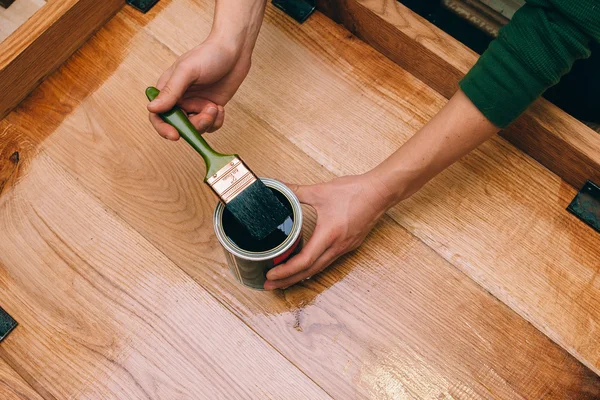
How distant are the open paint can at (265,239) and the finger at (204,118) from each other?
172 mm

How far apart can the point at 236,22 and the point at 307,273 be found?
1.32ft

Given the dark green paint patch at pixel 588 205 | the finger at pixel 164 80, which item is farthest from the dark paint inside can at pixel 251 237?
the dark green paint patch at pixel 588 205

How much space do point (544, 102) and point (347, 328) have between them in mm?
463

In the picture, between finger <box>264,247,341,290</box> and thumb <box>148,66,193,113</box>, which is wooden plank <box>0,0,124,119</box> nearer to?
thumb <box>148,66,193,113</box>

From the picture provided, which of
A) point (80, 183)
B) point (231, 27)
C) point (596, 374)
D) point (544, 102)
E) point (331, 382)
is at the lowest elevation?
point (596, 374)

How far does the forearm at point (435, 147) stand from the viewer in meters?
0.68

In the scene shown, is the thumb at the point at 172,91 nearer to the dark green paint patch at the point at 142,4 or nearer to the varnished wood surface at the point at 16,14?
the dark green paint patch at the point at 142,4

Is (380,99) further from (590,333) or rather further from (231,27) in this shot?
(590,333)

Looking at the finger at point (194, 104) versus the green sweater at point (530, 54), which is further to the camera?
the finger at point (194, 104)

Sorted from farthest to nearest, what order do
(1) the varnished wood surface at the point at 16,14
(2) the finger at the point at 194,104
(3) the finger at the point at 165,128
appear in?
(1) the varnished wood surface at the point at 16,14, (2) the finger at the point at 194,104, (3) the finger at the point at 165,128

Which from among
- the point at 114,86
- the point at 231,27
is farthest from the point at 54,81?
the point at 231,27

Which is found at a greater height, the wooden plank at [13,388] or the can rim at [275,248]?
the can rim at [275,248]

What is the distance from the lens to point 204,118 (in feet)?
2.43

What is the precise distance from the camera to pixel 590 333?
741mm
